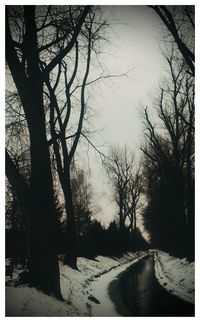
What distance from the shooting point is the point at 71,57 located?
46.4 ft

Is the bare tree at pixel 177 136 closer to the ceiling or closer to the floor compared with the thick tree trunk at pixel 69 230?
closer to the ceiling

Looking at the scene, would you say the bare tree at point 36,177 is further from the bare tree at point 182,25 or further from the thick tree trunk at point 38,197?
the bare tree at point 182,25

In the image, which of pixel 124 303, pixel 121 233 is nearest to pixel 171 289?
pixel 124 303

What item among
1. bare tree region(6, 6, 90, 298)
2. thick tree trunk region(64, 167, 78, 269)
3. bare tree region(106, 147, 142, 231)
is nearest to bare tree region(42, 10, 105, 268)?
thick tree trunk region(64, 167, 78, 269)

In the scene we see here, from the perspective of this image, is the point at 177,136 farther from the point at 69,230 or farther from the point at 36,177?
the point at 36,177

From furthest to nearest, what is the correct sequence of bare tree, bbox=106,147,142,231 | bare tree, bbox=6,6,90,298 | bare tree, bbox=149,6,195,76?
1. bare tree, bbox=106,147,142,231
2. bare tree, bbox=149,6,195,76
3. bare tree, bbox=6,6,90,298

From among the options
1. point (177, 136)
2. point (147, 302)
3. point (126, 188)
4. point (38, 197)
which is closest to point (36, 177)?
point (38, 197)

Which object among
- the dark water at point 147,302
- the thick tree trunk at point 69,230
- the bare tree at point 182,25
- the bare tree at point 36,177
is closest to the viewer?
the dark water at point 147,302

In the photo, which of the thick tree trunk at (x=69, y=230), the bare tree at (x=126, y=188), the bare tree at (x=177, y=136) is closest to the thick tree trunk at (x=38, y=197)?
the thick tree trunk at (x=69, y=230)

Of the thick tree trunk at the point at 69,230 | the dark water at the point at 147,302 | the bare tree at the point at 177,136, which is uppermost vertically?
the bare tree at the point at 177,136

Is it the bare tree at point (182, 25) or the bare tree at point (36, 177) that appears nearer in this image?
the bare tree at point (36, 177)

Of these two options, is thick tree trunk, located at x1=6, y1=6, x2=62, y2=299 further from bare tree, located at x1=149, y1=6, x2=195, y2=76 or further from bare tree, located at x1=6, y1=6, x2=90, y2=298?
bare tree, located at x1=149, y1=6, x2=195, y2=76
